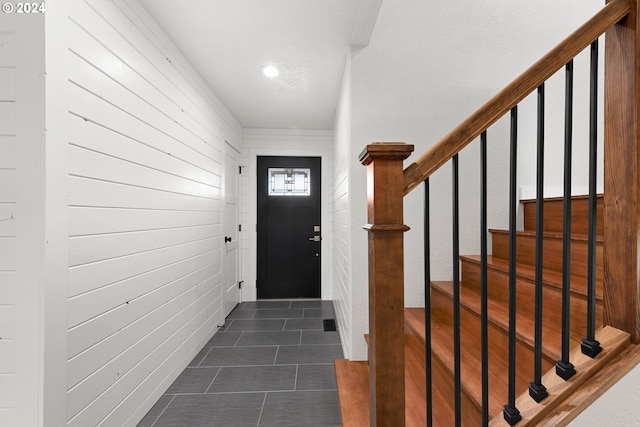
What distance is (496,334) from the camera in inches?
57.8

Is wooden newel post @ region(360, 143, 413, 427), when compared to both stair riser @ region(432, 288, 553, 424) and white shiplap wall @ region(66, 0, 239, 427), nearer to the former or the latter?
stair riser @ region(432, 288, 553, 424)

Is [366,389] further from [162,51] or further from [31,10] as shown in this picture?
[162,51]

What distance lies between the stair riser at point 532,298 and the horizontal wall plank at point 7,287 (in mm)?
2040

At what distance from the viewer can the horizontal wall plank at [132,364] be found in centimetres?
141

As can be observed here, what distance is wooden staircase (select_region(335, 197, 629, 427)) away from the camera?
3.87 ft

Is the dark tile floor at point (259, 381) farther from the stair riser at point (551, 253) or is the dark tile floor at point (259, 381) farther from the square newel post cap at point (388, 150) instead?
the square newel post cap at point (388, 150)

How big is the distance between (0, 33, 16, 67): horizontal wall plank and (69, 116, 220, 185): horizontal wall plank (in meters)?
0.26

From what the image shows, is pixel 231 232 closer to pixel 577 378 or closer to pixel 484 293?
pixel 484 293

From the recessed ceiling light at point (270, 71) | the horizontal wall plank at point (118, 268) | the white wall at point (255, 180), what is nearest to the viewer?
the horizontal wall plank at point (118, 268)

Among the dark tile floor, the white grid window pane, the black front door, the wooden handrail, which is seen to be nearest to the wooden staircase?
the dark tile floor

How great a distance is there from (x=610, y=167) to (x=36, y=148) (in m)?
1.97

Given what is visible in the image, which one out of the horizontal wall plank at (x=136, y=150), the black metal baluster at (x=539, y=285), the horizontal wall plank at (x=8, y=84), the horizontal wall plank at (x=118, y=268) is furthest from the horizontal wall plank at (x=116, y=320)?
the black metal baluster at (x=539, y=285)

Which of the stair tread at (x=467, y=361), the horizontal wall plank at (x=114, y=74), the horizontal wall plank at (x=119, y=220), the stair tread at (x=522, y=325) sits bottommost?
the stair tread at (x=467, y=361)

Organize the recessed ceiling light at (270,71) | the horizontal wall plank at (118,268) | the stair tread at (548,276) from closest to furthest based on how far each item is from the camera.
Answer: the stair tread at (548,276) < the horizontal wall plank at (118,268) < the recessed ceiling light at (270,71)
